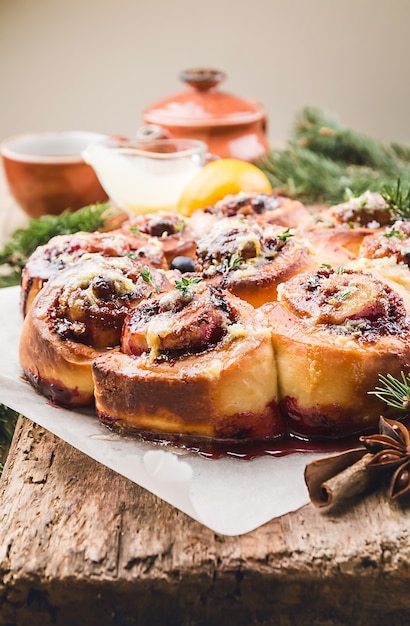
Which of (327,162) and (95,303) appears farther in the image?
(327,162)

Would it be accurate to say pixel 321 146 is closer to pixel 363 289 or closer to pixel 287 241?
pixel 287 241

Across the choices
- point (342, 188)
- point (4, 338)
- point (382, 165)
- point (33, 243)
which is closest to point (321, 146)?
point (382, 165)

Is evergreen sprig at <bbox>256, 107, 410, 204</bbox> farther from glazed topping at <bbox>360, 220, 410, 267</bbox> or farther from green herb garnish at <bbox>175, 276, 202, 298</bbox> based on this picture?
green herb garnish at <bbox>175, 276, 202, 298</bbox>

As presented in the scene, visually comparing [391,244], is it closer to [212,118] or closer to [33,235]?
[33,235]

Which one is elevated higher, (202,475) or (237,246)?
(237,246)

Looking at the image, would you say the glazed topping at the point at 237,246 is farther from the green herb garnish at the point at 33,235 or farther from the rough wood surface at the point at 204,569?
the green herb garnish at the point at 33,235

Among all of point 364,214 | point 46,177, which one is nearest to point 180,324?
point 364,214

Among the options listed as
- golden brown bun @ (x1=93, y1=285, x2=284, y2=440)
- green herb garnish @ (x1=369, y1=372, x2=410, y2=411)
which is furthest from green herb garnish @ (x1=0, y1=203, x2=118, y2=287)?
green herb garnish @ (x1=369, y1=372, x2=410, y2=411)
